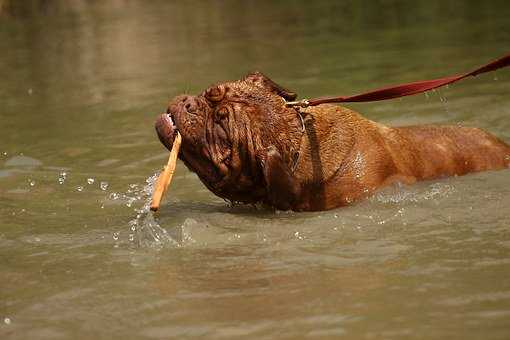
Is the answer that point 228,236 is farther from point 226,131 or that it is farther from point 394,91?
point 394,91

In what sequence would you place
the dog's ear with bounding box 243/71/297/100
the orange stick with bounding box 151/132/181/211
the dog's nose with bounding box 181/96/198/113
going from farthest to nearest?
the dog's ear with bounding box 243/71/297/100, the dog's nose with bounding box 181/96/198/113, the orange stick with bounding box 151/132/181/211

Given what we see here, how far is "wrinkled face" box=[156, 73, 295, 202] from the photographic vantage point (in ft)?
23.1

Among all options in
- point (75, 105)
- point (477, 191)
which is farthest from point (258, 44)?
point (477, 191)

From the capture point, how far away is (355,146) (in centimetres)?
729

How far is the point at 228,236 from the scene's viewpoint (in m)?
6.96

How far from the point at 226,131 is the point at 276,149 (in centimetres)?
35

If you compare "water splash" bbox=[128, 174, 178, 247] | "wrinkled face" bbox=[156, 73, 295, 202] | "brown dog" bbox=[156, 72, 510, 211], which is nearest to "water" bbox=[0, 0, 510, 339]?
"water splash" bbox=[128, 174, 178, 247]

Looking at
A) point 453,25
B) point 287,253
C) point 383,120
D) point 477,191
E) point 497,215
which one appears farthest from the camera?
point 453,25

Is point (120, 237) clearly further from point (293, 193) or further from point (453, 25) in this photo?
point (453, 25)

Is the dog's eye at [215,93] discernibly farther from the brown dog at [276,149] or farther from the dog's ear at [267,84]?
the dog's ear at [267,84]

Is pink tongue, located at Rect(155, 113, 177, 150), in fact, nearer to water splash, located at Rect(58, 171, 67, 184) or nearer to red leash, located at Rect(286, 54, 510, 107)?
red leash, located at Rect(286, 54, 510, 107)

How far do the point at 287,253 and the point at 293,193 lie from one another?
74cm

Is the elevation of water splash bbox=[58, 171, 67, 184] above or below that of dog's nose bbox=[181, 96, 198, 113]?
below

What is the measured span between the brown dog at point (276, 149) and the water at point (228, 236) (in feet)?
0.55
